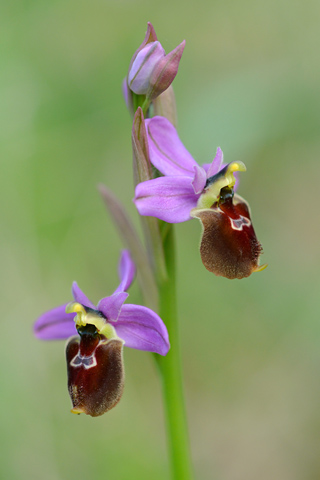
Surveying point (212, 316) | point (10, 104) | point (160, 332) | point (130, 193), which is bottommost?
point (212, 316)

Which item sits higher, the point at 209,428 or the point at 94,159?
the point at 94,159

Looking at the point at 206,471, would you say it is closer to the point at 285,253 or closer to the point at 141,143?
the point at 285,253

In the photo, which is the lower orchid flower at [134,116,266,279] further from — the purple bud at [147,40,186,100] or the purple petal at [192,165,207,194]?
the purple bud at [147,40,186,100]

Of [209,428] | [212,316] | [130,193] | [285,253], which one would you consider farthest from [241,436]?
[130,193]

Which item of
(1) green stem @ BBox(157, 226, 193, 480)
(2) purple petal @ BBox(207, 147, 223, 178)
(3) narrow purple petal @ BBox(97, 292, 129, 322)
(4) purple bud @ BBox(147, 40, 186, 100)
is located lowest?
(1) green stem @ BBox(157, 226, 193, 480)

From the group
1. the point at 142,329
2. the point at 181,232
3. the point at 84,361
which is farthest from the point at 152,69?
the point at 181,232

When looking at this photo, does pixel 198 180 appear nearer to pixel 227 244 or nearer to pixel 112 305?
pixel 227 244

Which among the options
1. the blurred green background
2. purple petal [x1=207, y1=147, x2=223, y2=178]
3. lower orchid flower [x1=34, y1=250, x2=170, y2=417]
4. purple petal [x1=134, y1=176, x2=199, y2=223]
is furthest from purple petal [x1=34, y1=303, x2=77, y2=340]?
the blurred green background
